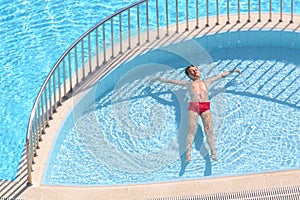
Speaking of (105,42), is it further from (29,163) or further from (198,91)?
(29,163)

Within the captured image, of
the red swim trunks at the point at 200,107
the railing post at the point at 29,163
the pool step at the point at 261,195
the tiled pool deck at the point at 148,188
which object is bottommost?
the tiled pool deck at the point at 148,188

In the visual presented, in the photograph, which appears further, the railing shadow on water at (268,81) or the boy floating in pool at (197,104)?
the railing shadow on water at (268,81)

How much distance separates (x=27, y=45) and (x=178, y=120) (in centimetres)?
284

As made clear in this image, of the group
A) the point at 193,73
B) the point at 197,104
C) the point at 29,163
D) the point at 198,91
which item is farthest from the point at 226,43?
the point at 29,163

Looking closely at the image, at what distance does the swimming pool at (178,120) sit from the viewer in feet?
53.4

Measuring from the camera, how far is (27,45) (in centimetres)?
1850

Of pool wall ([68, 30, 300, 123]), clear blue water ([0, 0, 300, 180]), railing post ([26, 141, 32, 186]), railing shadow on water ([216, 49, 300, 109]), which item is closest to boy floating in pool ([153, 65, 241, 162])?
railing shadow on water ([216, 49, 300, 109])

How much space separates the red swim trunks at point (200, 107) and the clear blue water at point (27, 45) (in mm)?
2226

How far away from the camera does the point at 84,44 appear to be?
18.2m

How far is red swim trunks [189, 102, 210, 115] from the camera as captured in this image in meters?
16.8

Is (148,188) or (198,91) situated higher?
(198,91)

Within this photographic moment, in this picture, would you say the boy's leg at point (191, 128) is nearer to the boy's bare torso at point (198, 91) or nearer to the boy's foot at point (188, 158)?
the boy's foot at point (188, 158)

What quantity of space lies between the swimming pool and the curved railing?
0.29 metres

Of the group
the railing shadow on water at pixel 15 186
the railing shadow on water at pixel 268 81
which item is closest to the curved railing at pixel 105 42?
the railing shadow on water at pixel 15 186
